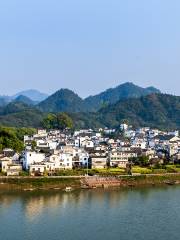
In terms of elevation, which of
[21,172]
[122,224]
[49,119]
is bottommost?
[122,224]

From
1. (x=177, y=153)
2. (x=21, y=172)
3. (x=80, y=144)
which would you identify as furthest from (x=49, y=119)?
(x=21, y=172)

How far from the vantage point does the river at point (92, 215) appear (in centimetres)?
1280

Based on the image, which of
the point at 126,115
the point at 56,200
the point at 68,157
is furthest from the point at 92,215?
the point at 126,115

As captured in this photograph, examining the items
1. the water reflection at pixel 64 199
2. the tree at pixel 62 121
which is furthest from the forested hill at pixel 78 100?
the water reflection at pixel 64 199

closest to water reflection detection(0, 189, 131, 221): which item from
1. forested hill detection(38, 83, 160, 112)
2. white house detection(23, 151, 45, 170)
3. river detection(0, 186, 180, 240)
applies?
river detection(0, 186, 180, 240)

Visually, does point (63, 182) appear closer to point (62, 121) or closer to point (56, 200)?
point (56, 200)

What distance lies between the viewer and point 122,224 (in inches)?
543

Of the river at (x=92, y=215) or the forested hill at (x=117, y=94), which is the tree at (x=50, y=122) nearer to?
the river at (x=92, y=215)

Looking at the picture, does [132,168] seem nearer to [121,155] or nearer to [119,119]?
[121,155]

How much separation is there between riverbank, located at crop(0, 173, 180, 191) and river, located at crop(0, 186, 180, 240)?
827 millimetres

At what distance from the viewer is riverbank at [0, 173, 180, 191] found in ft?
64.4

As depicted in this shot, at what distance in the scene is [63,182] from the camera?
20062 millimetres

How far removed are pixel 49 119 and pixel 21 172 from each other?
18790 millimetres

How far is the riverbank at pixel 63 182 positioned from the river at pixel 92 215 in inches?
32.6
